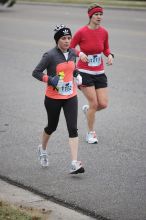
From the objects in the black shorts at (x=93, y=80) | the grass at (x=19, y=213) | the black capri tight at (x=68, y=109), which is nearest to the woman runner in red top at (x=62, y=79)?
the black capri tight at (x=68, y=109)

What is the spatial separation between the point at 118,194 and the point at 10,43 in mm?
12999

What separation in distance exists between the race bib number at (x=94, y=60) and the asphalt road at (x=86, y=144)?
1079mm

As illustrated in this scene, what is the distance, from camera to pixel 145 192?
7023 millimetres

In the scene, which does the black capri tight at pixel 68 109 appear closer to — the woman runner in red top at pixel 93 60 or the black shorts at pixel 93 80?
the woman runner in red top at pixel 93 60

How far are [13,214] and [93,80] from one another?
353cm

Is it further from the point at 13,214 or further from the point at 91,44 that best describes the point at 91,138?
the point at 13,214

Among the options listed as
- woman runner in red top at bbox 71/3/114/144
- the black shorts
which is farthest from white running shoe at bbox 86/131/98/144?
the black shorts

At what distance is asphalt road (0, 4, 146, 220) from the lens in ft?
22.8

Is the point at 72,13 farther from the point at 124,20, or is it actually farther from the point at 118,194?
the point at 118,194

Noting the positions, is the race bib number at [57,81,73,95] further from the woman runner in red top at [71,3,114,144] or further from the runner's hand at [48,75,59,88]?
the woman runner in red top at [71,3,114,144]

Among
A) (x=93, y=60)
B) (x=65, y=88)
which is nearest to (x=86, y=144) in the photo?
(x=93, y=60)

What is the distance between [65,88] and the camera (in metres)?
7.72

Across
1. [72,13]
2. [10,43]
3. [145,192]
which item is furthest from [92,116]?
[72,13]

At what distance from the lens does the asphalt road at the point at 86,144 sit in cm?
696
